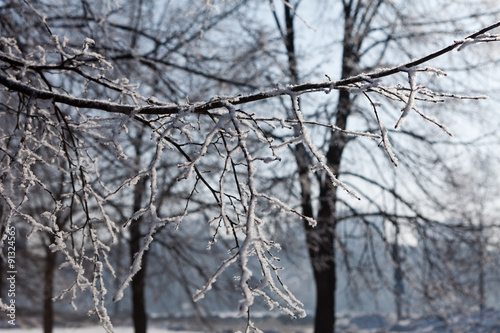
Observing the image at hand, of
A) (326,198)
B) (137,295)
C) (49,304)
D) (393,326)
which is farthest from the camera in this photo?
(393,326)

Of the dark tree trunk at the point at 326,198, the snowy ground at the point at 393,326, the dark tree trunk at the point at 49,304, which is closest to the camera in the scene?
the dark tree trunk at the point at 326,198

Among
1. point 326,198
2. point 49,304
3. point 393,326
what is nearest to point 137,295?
point 49,304

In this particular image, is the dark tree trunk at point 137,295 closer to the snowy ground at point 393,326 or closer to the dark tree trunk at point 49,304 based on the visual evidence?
the dark tree trunk at point 49,304

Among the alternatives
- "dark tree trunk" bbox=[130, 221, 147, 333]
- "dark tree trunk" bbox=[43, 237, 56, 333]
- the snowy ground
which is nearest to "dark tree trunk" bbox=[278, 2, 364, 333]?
"dark tree trunk" bbox=[130, 221, 147, 333]

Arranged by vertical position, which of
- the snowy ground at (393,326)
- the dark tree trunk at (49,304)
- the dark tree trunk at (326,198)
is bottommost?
the snowy ground at (393,326)

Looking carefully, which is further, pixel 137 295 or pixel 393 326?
pixel 393 326

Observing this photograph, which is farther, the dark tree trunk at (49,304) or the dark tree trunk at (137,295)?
the dark tree trunk at (49,304)

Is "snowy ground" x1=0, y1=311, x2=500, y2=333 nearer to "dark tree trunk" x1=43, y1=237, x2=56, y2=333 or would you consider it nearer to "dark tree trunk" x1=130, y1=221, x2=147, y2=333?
"dark tree trunk" x1=43, y1=237, x2=56, y2=333

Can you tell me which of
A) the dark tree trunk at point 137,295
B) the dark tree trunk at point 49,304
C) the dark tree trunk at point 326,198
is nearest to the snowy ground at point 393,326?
the dark tree trunk at point 49,304

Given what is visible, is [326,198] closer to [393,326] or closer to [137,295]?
[137,295]

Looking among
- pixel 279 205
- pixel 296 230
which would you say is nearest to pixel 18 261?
pixel 296 230

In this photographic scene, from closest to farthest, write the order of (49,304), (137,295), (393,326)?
(137,295)
(49,304)
(393,326)

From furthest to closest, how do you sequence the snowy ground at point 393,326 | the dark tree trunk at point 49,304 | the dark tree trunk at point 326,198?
the snowy ground at point 393,326
the dark tree trunk at point 49,304
the dark tree trunk at point 326,198

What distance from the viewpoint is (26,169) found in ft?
7.00
